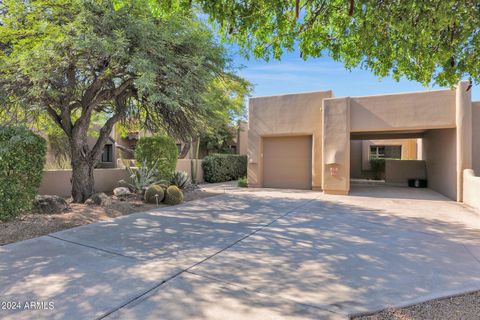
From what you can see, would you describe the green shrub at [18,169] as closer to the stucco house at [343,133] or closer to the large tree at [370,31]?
the large tree at [370,31]

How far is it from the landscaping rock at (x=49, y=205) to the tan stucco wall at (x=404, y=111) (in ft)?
38.0

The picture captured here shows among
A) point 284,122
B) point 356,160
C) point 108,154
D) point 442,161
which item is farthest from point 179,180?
point 356,160

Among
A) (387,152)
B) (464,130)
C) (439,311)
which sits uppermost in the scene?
(464,130)

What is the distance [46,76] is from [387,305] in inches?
331

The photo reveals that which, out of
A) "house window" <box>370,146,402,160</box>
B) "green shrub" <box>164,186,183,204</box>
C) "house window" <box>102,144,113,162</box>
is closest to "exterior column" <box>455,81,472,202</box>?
"green shrub" <box>164,186,183,204</box>

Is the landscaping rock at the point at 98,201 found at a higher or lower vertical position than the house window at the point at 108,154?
lower

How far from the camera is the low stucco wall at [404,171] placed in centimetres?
1759

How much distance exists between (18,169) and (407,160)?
→ 20.0 metres

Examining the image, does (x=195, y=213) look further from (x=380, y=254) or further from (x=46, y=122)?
(x=46, y=122)

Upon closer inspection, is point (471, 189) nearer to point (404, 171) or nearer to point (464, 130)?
point (464, 130)

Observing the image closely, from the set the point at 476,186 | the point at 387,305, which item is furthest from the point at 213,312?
the point at 476,186

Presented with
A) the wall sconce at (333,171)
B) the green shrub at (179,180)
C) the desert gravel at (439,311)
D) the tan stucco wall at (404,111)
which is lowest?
the desert gravel at (439,311)

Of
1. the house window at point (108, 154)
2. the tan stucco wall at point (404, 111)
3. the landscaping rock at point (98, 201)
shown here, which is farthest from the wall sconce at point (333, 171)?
the house window at point (108, 154)

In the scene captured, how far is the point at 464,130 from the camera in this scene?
10359 mm
